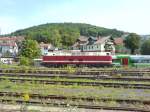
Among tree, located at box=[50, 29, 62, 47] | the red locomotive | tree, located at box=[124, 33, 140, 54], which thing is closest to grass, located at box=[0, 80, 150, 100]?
the red locomotive

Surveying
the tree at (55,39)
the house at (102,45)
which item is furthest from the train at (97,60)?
the tree at (55,39)

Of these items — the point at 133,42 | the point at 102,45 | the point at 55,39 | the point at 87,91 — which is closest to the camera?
the point at 87,91

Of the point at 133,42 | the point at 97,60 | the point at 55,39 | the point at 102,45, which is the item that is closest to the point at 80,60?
the point at 97,60

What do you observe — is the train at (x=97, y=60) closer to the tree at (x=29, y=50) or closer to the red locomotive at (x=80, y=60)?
the red locomotive at (x=80, y=60)

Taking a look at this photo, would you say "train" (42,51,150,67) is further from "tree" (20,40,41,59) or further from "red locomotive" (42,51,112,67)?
"tree" (20,40,41,59)

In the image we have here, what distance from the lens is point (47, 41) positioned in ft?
468

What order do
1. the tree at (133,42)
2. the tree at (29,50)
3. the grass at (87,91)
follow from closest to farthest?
1. the grass at (87,91)
2. the tree at (29,50)
3. the tree at (133,42)

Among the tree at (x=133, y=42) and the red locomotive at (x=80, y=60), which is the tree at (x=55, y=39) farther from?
the red locomotive at (x=80, y=60)

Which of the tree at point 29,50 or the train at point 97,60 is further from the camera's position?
the tree at point 29,50

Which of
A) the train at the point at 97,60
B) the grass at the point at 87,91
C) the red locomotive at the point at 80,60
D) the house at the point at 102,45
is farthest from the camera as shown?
the house at the point at 102,45

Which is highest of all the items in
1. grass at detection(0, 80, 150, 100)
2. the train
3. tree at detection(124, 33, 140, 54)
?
tree at detection(124, 33, 140, 54)

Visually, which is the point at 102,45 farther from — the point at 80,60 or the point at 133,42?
the point at 80,60

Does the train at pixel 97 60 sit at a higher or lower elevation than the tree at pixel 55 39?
lower

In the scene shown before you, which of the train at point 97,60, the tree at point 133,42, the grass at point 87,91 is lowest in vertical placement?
the train at point 97,60
